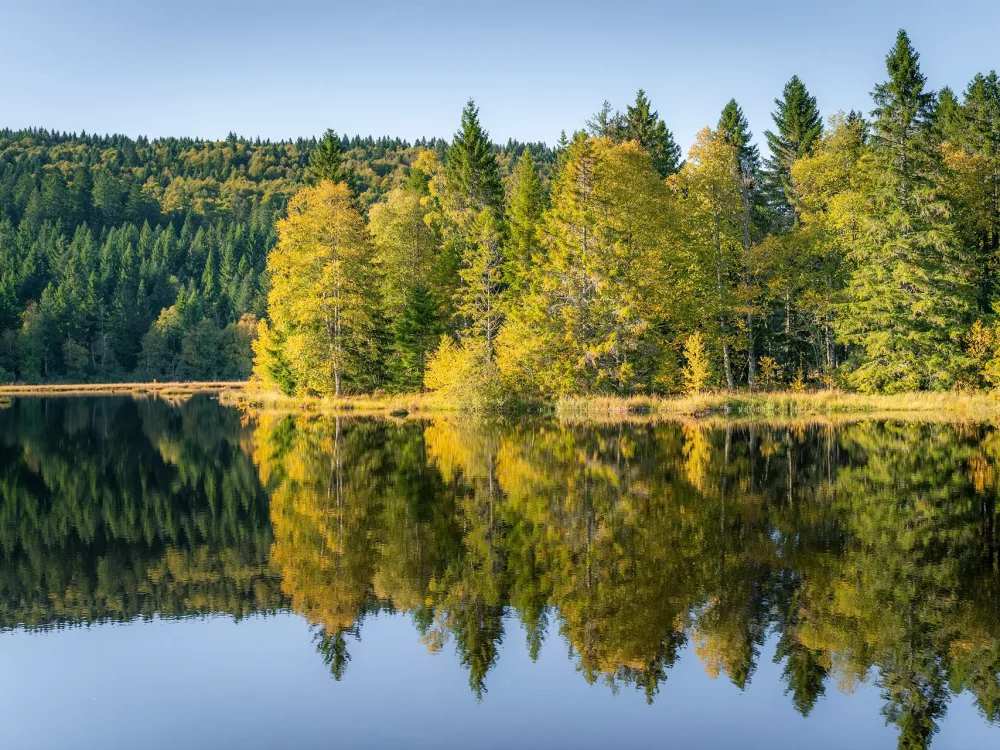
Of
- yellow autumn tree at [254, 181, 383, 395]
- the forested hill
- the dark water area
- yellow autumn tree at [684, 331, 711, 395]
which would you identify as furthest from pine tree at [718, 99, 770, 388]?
the forested hill

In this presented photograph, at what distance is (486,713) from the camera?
904 centimetres

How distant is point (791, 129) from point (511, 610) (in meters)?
60.7

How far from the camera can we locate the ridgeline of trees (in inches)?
1802

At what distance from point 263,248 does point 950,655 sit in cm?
18370

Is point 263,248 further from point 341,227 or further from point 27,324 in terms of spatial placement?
point 341,227

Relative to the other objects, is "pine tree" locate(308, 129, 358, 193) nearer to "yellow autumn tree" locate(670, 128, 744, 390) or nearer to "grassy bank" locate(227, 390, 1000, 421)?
"grassy bank" locate(227, 390, 1000, 421)

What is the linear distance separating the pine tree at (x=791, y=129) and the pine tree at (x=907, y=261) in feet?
49.5

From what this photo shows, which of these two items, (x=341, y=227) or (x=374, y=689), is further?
(x=341, y=227)

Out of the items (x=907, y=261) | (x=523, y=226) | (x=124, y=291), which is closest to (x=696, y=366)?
(x=907, y=261)

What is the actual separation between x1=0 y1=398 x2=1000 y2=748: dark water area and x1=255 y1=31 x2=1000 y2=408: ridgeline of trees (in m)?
24.3

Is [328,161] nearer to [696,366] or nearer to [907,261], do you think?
[696,366]

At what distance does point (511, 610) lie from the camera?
38.0 ft

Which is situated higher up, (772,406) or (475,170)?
(475,170)

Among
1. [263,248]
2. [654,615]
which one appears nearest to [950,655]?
[654,615]
